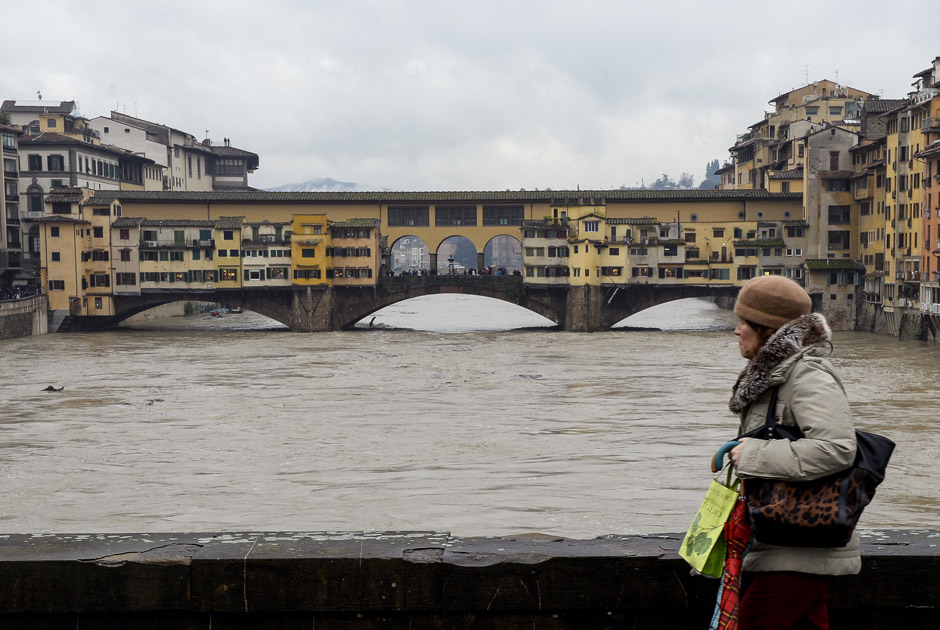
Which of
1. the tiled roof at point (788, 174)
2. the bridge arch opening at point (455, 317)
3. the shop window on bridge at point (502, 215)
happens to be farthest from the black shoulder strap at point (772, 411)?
the tiled roof at point (788, 174)

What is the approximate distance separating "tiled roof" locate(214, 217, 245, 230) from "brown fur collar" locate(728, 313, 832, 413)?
51021mm

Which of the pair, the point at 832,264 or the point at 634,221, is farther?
the point at 634,221

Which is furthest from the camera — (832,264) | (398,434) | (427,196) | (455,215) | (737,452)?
(455,215)

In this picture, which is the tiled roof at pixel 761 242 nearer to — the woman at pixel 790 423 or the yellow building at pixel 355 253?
the yellow building at pixel 355 253

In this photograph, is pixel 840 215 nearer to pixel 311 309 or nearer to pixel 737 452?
pixel 311 309

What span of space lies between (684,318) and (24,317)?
35.0 m

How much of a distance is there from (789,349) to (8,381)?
29.7m

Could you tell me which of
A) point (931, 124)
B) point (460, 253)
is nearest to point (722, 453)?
point (931, 124)

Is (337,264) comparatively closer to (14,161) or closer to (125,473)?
(14,161)

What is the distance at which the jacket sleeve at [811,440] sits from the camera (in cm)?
277

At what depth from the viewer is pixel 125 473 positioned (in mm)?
15914

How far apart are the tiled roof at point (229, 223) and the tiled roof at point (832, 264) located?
2712 cm

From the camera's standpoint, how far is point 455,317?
61.8m

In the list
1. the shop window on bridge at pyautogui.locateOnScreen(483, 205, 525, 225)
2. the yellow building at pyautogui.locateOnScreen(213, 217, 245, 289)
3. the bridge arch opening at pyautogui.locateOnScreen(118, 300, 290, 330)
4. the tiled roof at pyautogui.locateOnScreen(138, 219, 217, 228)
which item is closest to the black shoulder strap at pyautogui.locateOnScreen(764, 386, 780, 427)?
the bridge arch opening at pyautogui.locateOnScreen(118, 300, 290, 330)
